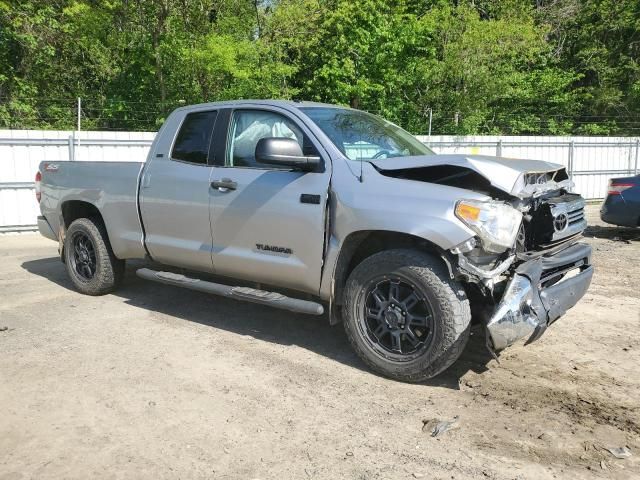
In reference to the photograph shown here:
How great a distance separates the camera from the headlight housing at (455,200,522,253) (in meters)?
3.91

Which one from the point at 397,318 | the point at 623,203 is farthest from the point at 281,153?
the point at 623,203

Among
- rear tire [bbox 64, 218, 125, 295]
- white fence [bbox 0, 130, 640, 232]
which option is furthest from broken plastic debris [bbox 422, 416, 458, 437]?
white fence [bbox 0, 130, 640, 232]

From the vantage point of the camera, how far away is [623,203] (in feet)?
32.5

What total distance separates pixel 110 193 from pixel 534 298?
13.8ft

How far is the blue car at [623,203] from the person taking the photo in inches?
386

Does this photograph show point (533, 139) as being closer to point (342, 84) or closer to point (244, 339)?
point (342, 84)

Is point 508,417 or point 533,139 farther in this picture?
point 533,139

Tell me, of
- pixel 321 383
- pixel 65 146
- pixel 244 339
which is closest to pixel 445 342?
pixel 321 383

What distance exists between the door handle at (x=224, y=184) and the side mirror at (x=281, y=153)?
25.8 inches

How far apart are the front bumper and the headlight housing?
229 millimetres

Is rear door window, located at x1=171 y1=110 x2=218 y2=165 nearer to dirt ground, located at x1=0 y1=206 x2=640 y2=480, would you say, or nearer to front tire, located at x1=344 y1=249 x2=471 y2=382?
dirt ground, located at x1=0 y1=206 x2=640 y2=480

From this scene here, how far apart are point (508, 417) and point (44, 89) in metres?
21.1

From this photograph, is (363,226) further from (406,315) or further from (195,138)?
(195,138)

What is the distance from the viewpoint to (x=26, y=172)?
11.7m
